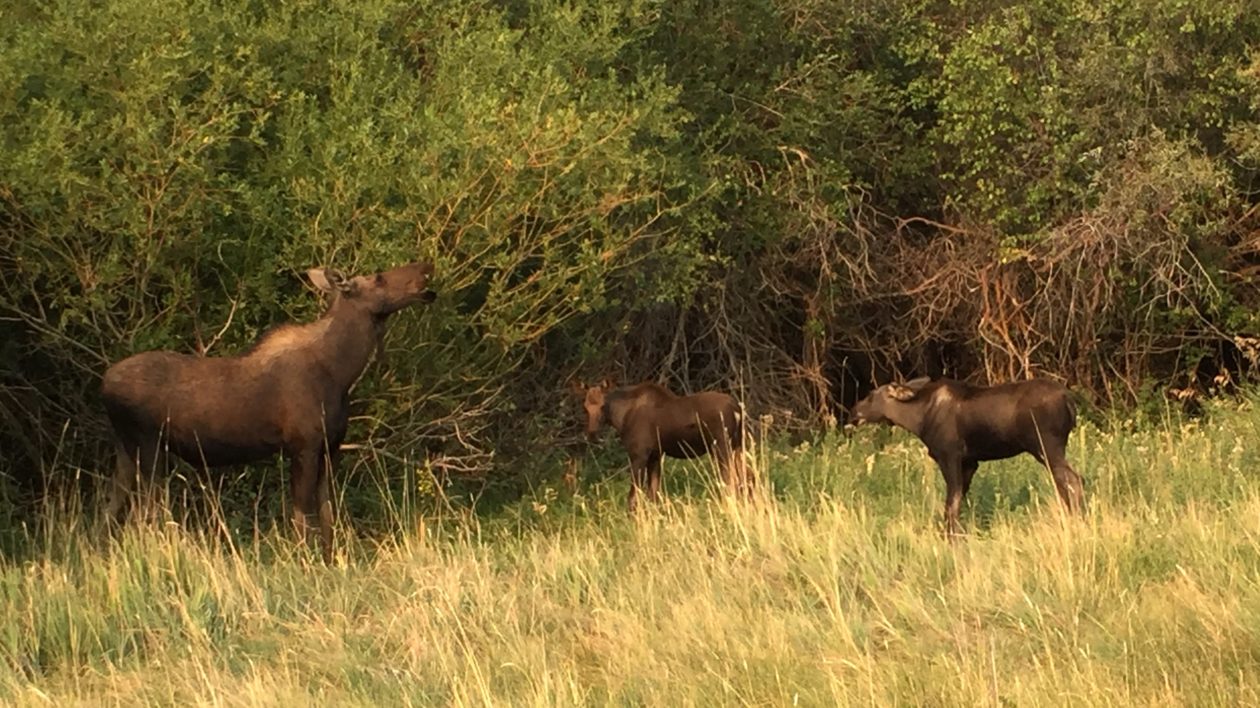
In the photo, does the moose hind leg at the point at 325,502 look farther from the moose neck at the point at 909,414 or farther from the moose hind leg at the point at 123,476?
the moose neck at the point at 909,414

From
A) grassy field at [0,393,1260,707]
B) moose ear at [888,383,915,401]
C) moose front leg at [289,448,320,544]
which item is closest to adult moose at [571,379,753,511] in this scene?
grassy field at [0,393,1260,707]

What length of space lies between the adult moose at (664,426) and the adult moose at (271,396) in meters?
2.16

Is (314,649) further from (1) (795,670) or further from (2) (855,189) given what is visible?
(2) (855,189)

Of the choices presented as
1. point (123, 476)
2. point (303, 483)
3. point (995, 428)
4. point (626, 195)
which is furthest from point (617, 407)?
point (123, 476)

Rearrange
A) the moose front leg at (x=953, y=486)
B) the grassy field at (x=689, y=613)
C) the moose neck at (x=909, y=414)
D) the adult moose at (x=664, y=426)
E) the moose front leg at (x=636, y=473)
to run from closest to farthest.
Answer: the grassy field at (x=689, y=613)
the moose front leg at (x=953, y=486)
the moose neck at (x=909, y=414)
the adult moose at (x=664, y=426)
the moose front leg at (x=636, y=473)

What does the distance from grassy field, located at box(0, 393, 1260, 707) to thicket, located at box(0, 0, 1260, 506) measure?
65.8 inches

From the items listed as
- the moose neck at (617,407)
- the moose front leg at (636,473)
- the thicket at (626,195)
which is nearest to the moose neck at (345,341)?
the thicket at (626,195)

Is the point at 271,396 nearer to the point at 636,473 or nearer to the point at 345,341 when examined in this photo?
the point at 345,341

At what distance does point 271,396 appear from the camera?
9.91 meters

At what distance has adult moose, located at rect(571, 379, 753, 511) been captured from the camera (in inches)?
449

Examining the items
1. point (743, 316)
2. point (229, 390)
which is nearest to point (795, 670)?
point (229, 390)

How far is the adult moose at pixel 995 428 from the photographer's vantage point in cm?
983

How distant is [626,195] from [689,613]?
5.49 metres

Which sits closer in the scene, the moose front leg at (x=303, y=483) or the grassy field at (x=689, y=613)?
the grassy field at (x=689, y=613)
